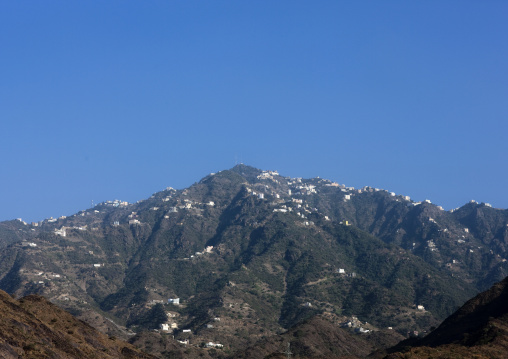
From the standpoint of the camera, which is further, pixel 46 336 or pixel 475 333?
pixel 475 333

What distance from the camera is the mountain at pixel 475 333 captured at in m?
84.6

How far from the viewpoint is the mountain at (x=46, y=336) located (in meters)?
58.1

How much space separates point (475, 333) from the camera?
98.7m

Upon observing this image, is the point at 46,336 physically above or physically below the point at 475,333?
below

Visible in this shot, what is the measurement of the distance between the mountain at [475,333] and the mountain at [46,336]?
116 ft

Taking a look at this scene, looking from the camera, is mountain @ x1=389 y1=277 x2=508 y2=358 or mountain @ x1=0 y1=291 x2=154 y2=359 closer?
mountain @ x1=0 y1=291 x2=154 y2=359

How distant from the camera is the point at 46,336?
218 feet

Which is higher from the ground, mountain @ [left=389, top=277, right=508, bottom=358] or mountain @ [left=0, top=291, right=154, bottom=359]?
mountain @ [left=389, top=277, right=508, bottom=358]

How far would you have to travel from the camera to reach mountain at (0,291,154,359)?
58.1m

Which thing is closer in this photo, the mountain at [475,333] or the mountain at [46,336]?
the mountain at [46,336]

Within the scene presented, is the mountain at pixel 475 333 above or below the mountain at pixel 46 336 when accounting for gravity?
above

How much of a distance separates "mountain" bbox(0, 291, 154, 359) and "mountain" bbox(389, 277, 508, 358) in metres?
35.4

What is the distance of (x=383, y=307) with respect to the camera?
648 feet

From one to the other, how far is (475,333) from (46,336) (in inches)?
2502
